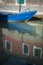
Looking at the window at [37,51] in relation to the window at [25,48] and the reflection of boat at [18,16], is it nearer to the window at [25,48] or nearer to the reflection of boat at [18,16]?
the window at [25,48]

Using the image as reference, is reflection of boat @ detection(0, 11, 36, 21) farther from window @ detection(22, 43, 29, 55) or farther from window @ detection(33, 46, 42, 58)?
window @ detection(33, 46, 42, 58)

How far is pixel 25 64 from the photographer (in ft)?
28.5

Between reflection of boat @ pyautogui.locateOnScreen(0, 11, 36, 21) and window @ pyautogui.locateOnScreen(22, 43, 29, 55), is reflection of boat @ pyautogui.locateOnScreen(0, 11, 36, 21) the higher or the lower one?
the higher one

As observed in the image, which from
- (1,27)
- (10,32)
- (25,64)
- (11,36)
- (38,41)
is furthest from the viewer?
(1,27)

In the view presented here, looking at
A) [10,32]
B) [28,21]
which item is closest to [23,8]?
[28,21]

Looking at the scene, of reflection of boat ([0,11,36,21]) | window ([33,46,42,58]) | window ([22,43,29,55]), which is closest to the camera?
window ([33,46,42,58])

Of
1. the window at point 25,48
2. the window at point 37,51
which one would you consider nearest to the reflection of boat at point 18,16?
the window at point 25,48

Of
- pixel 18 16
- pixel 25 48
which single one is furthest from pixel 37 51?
pixel 18 16

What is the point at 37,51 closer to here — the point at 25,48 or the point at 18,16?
the point at 25,48

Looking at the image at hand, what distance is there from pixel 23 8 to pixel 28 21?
1.94 m

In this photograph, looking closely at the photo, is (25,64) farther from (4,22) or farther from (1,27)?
(4,22)

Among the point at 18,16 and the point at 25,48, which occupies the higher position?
the point at 18,16

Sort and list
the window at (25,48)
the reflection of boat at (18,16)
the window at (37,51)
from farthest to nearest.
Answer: the reflection of boat at (18,16) → the window at (25,48) → the window at (37,51)

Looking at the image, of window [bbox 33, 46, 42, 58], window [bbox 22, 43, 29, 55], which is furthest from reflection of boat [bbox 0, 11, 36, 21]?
window [bbox 33, 46, 42, 58]
